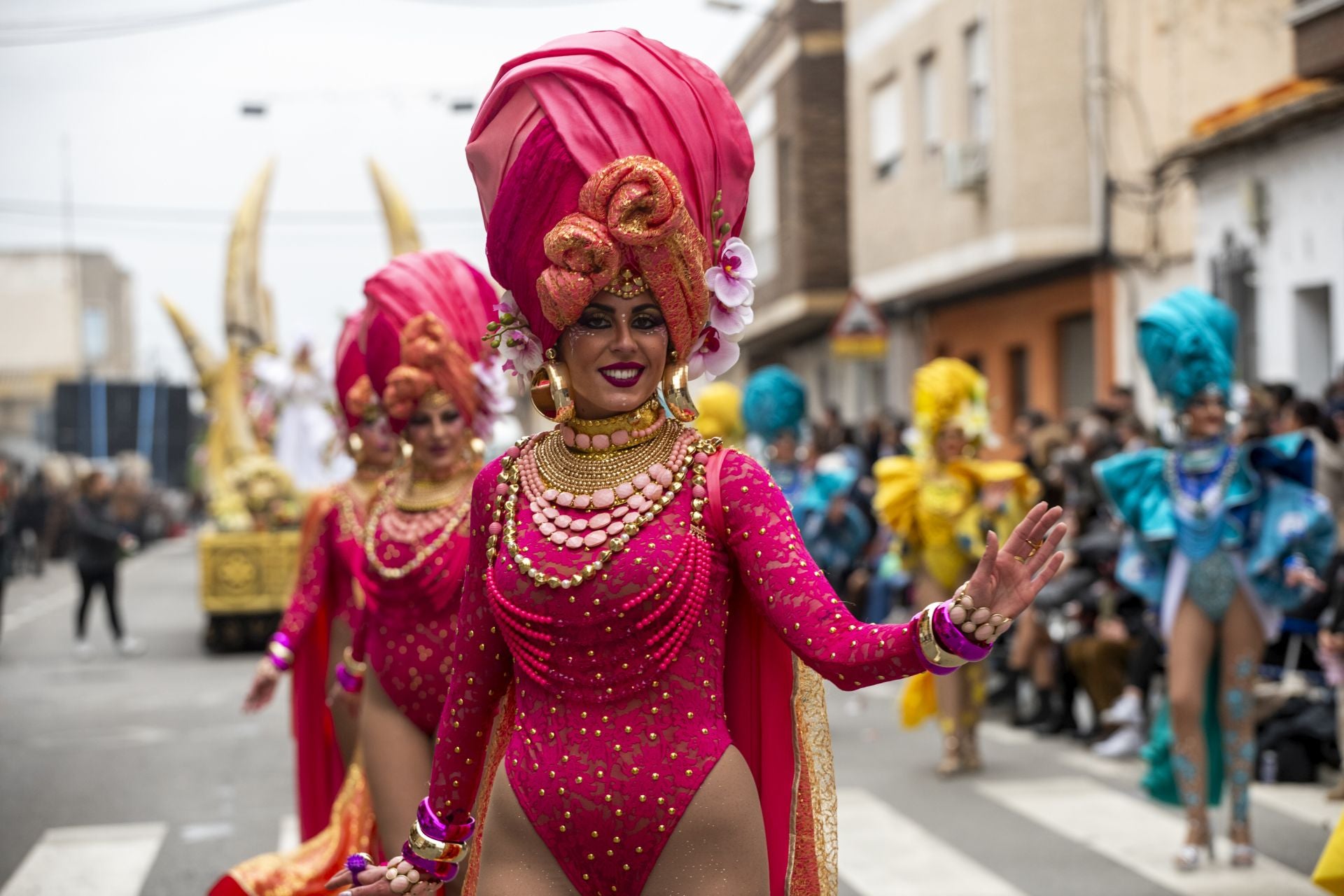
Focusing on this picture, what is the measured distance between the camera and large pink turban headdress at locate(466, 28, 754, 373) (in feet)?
10.8

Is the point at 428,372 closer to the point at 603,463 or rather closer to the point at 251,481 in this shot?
the point at 603,463

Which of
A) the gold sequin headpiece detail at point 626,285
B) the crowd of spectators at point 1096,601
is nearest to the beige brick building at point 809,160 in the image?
the crowd of spectators at point 1096,601

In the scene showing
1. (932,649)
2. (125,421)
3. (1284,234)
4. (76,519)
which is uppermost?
(1284,234)

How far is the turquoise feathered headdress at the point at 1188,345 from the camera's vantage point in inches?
286

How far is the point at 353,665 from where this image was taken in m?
5.45

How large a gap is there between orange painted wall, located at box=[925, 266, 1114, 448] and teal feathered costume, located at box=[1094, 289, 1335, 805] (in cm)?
1079

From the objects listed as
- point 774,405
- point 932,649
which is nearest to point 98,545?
point 774,405

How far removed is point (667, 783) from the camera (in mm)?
3242

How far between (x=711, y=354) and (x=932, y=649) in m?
0.90

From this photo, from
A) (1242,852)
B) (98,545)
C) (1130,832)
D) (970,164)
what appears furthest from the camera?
(970,164)

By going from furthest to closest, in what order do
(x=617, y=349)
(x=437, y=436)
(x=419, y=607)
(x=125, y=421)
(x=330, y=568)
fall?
(x=125, y=421) < (x=330, y=568) < (x=437, y=436) < (x=419, y=607) < (x=617, y=349)

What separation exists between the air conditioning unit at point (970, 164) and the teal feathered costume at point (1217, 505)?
45.1ft

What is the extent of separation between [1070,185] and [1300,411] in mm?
10513

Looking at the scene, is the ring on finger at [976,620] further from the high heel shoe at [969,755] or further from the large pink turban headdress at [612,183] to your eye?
the high heel shoe at [969,755]
